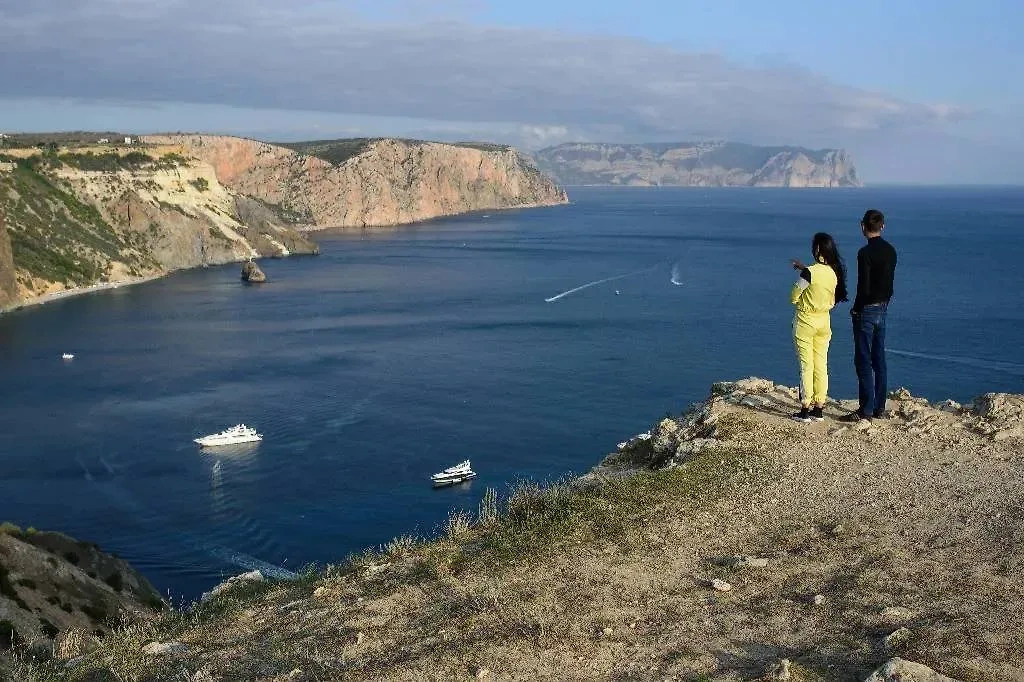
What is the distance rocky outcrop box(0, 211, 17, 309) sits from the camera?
82.2 metres

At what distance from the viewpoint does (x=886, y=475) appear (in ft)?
32.8

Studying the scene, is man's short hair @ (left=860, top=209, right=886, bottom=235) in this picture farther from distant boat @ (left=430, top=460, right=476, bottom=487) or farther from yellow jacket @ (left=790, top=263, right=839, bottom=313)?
distant boat @ (left=430, top=460, right=476, bottom=487)

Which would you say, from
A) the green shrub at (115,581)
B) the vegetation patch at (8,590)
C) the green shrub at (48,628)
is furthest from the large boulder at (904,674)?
the green shrub at (115,581)

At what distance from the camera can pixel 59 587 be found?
25.0 m

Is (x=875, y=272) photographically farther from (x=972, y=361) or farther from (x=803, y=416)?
(x=972, y=361)

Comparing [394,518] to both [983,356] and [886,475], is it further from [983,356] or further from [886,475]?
[983,356]

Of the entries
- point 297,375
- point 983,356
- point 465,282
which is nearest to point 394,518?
point 297,375

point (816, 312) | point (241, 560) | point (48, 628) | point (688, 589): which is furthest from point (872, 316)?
point (241, 560)

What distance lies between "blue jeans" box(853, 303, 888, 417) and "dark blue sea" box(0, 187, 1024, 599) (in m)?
22.3

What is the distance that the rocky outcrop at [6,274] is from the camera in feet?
270

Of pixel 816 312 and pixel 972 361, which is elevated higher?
pixel 816 312

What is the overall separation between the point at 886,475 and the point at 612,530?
312cm

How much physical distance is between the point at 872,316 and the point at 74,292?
9177 centimetres

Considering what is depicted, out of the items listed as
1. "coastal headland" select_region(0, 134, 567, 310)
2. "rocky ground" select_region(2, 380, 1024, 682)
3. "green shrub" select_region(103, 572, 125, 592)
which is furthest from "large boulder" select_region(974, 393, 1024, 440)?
"coastal headland" select_region(0, 134, 567, 310)
